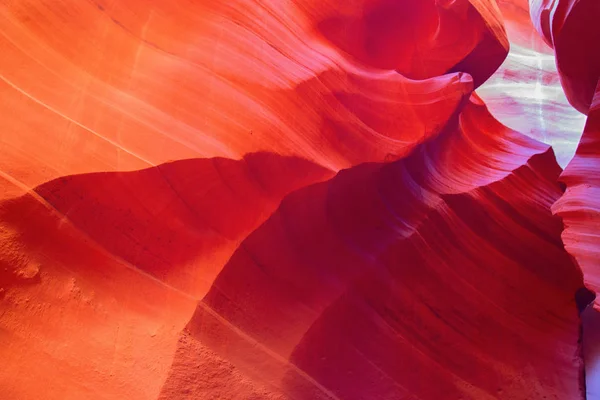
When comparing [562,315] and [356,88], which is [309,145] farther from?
[562,315]

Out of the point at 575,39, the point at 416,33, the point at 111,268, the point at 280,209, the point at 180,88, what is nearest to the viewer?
the point at 111,268

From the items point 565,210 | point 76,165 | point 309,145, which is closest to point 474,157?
point 565,210

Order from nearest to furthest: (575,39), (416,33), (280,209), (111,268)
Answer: (111,268) < (280,209) < (575,39) < (416,33)

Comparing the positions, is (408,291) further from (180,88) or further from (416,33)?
(180,88)

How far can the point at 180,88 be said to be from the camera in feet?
8.66

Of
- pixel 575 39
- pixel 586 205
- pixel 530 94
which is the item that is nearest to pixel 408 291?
pixel 586 205

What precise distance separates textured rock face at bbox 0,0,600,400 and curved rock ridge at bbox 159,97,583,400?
0.05ft

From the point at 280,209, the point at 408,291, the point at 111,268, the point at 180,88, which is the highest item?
the point at 180,88

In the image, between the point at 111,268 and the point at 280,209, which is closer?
the point at 111,268

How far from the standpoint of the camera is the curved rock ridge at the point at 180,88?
2291 millimetres

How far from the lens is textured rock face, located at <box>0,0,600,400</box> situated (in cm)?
226

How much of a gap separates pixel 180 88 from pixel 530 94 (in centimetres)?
500

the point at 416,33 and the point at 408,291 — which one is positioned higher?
the point at 416,33

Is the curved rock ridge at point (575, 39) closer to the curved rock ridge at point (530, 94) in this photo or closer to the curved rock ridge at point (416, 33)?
the curved rock ridge at point (416, 33)
